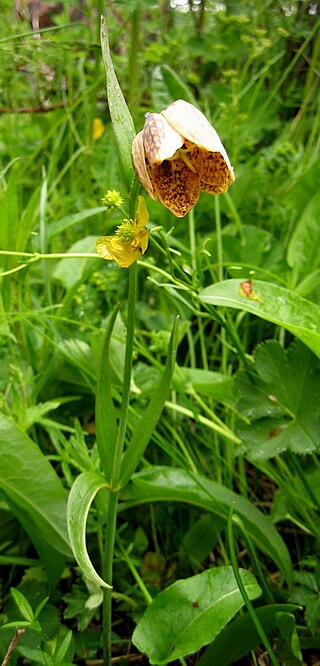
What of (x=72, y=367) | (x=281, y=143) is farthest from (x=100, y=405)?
(x=281, y=143)

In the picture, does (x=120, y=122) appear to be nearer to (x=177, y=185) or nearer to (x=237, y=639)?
(x=177, y=185)

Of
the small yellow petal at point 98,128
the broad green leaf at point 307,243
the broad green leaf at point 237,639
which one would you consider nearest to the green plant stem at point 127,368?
the broad green leaf at point 237,639

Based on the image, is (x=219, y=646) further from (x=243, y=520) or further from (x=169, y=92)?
(x=169, y=92)

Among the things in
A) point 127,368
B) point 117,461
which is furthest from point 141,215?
point 117,461

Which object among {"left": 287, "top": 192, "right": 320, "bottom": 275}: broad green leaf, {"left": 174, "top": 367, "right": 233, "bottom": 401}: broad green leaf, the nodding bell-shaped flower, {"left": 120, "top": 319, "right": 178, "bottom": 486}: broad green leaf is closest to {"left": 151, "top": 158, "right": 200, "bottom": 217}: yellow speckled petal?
the nodding bell-shaped flower

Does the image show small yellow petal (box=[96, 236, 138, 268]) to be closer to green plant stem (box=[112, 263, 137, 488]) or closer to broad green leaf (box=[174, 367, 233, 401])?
green plant stem (box=[112, 263, 137, 488])

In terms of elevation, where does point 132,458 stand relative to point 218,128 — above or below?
below
